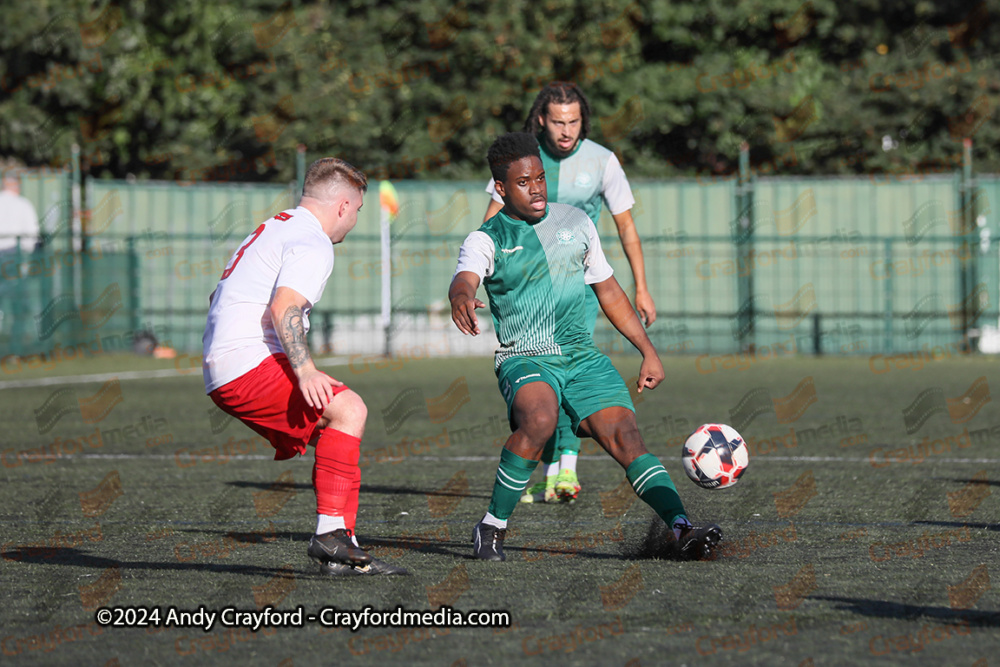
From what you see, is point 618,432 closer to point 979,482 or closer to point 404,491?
point 404,491

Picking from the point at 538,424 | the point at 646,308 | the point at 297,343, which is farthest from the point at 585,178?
the point at 297,343

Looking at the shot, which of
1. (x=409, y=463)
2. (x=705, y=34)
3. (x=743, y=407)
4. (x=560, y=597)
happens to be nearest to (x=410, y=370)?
(x=743, y=407)

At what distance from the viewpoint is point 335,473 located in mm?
4598

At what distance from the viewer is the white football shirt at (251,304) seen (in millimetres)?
4598

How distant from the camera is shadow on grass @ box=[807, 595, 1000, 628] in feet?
12.2

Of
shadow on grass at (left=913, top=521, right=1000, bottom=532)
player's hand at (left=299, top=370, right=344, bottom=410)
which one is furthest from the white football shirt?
shadow on grass at (left=913, top=521, right=1000, bottom=532)

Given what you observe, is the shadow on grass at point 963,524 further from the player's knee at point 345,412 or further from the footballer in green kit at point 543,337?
the player's knee at point 345,412

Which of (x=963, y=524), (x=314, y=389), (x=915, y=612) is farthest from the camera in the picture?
(x=963, y=524)

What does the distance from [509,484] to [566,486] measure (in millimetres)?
1517

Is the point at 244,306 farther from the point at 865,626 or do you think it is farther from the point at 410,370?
the point at 410,370

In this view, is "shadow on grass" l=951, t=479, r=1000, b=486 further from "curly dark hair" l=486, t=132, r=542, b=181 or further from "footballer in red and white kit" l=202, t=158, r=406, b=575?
"footballer in red and white kit" l=202, t=158, r=406, b=575

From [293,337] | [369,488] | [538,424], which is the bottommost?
[369,488]

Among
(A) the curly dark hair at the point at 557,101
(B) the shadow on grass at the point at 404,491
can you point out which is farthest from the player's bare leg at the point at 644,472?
(A) the curly dark hair at the point at 557,101

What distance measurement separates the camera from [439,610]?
3.88m
